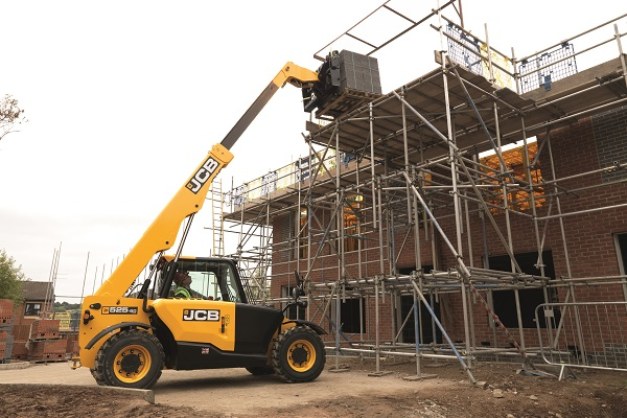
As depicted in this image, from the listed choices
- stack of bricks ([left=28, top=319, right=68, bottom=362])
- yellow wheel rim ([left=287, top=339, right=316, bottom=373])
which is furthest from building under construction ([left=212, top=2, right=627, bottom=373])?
stack of bricks ([left=28, top=319, right=68, bottom=362])

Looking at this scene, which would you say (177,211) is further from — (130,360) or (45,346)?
(45,346)

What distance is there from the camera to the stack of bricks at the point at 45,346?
14.8 meters

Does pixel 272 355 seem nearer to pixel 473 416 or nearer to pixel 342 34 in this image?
pixel 473 416

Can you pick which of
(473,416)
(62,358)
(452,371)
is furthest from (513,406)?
(62,358)

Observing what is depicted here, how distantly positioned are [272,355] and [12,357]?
11.5m

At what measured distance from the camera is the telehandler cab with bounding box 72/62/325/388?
6.91 m

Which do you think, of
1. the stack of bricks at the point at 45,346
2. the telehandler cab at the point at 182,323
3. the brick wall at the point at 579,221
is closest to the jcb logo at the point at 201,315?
the telehandler cab at the point at 182,323

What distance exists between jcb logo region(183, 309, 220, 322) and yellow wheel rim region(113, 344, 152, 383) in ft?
2.61

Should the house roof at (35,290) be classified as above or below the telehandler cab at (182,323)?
above

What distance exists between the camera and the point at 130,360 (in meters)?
6.88

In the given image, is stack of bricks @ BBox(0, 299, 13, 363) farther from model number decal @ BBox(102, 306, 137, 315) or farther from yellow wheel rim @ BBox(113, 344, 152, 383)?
yellow wheel rim @ BBox(113, 344, 152, 383)

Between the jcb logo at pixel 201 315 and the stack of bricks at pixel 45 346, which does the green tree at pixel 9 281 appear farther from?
the jcb logo at pixel 201 315

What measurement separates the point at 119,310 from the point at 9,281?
3653 centimetres

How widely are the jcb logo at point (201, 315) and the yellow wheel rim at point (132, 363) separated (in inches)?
31.3
